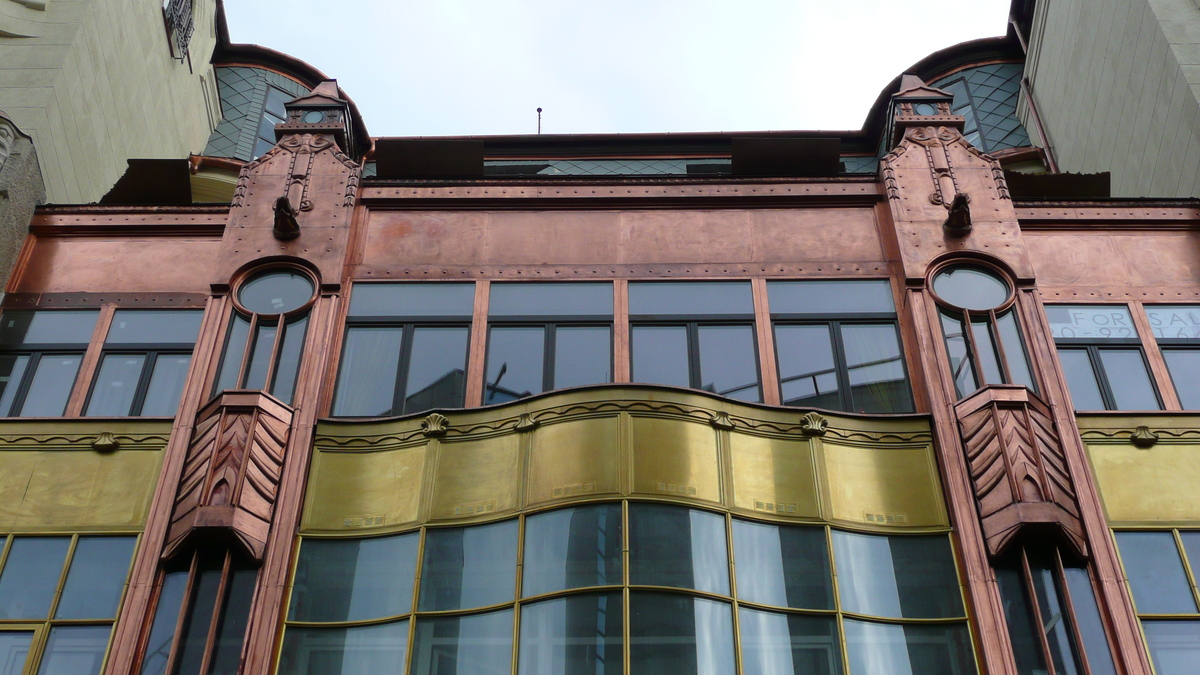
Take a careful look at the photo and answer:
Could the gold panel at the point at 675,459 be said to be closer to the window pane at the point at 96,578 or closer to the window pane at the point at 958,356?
the window pane at the point at 958,356

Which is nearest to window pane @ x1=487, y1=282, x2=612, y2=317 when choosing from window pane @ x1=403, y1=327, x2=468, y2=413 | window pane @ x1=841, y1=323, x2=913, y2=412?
window pane @ x1=403, y1=327, x2=468, y2=413

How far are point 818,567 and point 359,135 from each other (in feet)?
44.9

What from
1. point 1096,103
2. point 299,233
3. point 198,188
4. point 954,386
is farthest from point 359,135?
point 1096,103

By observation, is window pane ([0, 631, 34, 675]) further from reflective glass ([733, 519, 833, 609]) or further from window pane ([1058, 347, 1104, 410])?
window pane ([1058, 347, 1104, 410])

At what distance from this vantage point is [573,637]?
13.8 m

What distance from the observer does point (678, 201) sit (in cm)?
2067

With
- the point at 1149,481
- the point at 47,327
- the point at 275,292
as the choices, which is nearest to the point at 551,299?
the point at 275,292

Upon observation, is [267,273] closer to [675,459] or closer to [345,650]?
[345,650]

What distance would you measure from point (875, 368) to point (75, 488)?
12.1 meters

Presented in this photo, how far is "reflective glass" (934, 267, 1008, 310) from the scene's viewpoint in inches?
728

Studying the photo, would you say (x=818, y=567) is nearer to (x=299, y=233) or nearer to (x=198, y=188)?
(x=299, y=233)

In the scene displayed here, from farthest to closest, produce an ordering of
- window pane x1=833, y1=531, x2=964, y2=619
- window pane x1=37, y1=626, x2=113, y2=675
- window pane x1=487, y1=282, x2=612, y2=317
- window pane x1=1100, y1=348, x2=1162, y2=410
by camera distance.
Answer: window pane x1=487, y1=282, x2=612, y2=317 < window pane x1=1100, y1=348, x2=1162, y2=410 < window pane x1=833, y1=531, x2=964, y2=619 < window pane x1=37, y1=626, x2=113, y2=675

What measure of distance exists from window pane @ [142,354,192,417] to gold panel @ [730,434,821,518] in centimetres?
867

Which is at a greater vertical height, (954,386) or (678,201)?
(678,201)
